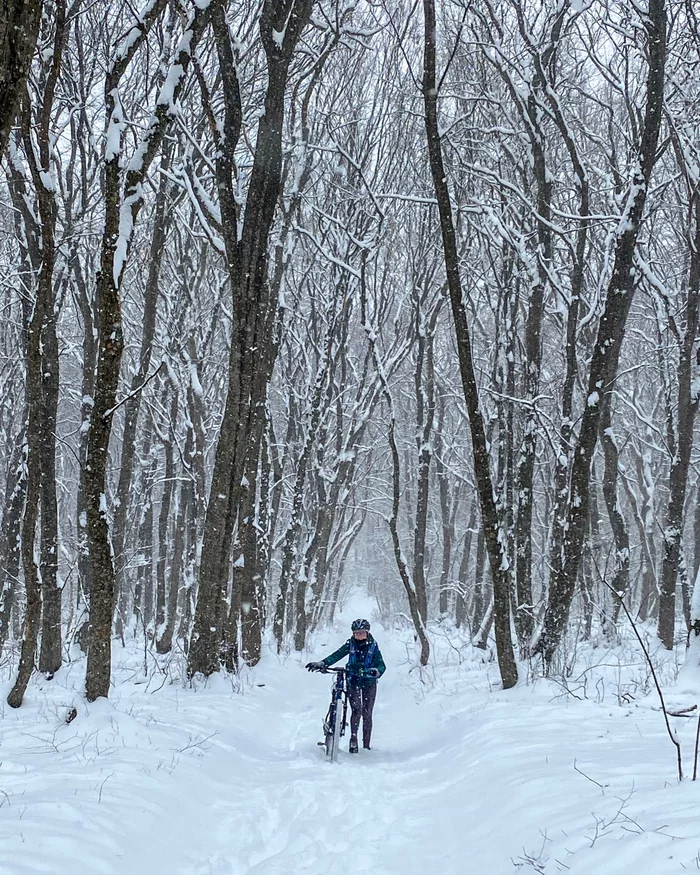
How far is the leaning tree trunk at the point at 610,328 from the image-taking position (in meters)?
8.02

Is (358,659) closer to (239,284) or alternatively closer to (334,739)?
(334,739)

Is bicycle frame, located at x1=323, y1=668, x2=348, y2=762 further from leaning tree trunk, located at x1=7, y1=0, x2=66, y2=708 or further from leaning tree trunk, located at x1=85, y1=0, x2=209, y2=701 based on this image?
leaning tree trunk, located at x1=7, y1=0, x2=66, y2=708

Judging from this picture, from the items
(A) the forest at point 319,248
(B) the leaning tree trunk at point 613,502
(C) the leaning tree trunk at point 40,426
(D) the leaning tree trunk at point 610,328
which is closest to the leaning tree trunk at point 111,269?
(A) the forest at point 319,248

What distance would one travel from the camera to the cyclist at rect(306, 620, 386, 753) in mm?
8336

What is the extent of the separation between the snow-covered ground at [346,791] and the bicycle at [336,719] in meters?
0.19

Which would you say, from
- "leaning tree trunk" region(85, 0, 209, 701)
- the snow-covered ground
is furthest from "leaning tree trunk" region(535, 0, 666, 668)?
"leaning tree trunk" region(85, 0, 209, 701)

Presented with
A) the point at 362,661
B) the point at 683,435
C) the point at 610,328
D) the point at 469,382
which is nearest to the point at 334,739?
the point at 362,661

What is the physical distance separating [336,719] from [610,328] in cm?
558

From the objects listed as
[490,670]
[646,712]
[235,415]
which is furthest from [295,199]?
[646,712]

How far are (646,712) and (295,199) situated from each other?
30.8 ft

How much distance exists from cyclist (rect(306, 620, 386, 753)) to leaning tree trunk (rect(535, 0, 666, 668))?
2284 mm

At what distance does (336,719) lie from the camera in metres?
7.70

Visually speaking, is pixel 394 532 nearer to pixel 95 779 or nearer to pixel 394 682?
pixel 394 682

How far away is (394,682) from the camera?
14391 mm
